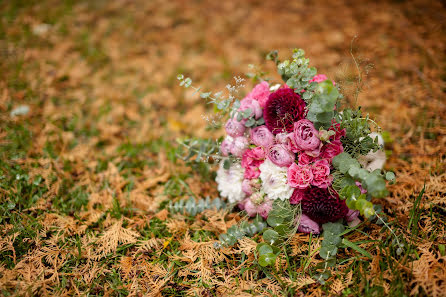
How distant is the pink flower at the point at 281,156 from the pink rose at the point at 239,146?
175mm

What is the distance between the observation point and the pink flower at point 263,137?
62.1 inches

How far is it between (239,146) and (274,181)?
0.27 meters

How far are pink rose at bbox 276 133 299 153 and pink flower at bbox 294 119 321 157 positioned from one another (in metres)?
0.04

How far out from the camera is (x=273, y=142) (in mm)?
1598

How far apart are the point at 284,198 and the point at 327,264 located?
0.37 m

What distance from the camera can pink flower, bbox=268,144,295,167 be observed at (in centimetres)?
150

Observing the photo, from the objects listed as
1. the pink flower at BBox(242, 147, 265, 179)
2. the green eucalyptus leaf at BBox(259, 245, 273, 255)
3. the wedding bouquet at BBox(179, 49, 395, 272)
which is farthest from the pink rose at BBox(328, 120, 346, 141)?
the green eucalyptus leaf at BBox(259, 245, 273, 255)

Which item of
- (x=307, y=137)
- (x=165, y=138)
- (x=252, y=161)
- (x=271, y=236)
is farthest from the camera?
(x=165, y=138)

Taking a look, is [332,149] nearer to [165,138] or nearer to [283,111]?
[283,111]

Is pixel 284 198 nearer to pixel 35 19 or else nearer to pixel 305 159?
pixel 305 159

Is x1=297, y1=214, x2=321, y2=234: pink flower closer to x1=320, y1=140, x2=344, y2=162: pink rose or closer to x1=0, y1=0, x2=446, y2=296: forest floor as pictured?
x1=0, y1=0, x2=446, y2=296: forest floor

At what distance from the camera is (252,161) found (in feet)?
5.41

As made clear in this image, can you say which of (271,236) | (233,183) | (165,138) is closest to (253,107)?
(233,183)

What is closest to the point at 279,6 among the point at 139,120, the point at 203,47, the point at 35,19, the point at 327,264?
the point at 203,47
